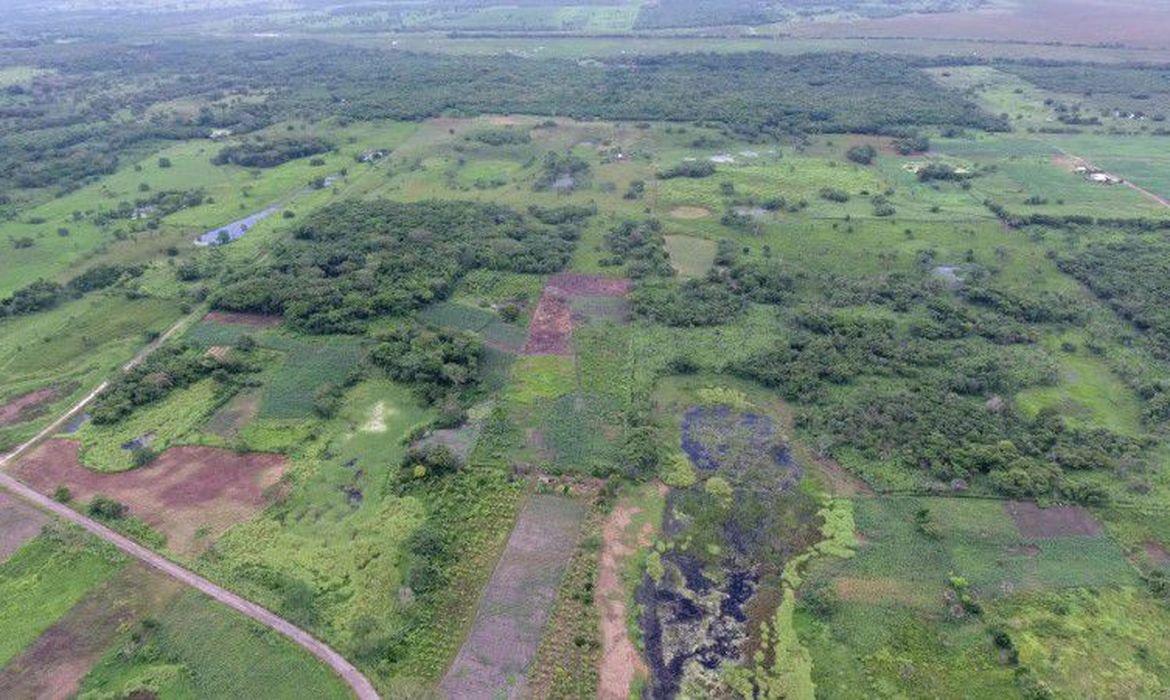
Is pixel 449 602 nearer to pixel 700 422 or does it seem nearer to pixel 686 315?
pixel 700 422

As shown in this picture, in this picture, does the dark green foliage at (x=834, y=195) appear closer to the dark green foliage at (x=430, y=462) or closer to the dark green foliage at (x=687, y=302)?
the dark green foliage at (x=687, y=302)

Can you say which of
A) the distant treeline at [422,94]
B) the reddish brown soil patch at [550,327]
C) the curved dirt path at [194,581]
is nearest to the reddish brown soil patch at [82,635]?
the curved dirt path at [194,581]

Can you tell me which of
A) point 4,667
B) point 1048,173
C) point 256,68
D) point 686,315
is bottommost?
point 4,667

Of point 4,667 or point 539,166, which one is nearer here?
point 4,667

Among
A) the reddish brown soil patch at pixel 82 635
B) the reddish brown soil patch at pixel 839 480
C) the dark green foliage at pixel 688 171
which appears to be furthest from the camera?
the dark green foliage at pixel 688 171

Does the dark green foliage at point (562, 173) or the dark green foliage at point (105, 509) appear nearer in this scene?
the dark green foliage at point (105, 509)

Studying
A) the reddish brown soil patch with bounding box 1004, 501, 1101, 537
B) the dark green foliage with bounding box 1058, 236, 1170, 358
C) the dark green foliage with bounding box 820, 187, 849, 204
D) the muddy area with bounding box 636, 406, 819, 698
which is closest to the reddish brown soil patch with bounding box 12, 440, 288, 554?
the muddy area with bounding box 636, 406, 819, 698

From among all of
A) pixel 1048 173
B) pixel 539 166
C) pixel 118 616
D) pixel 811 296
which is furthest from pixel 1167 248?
pixel 118 616
